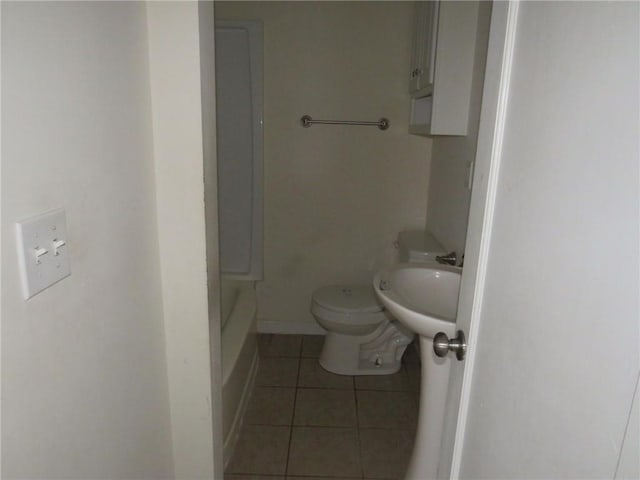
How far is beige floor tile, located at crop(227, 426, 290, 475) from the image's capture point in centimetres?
191

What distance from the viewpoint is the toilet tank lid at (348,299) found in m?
2.51

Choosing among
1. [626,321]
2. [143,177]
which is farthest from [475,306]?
[143,177]

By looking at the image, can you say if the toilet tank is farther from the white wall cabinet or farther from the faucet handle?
the white wall cabinet

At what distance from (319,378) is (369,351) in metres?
0.32

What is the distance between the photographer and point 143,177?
992mm

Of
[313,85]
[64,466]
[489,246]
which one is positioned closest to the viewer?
[64,466]

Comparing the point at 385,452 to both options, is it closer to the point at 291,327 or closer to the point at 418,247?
the point at 418,247

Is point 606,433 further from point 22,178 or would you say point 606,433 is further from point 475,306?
point 22,178

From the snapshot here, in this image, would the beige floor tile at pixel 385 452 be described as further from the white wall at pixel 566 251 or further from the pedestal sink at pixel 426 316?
the white wall at pixel 566 251

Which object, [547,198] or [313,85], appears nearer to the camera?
[547,198]

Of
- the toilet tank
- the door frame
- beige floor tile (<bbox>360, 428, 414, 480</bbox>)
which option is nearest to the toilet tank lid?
the toilet tank

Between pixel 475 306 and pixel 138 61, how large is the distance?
85cm

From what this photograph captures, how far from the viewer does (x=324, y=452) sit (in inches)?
79.4

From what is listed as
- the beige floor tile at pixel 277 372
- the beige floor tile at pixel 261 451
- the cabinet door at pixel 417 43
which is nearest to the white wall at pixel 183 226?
the beige floor tile at pixel 261 451
